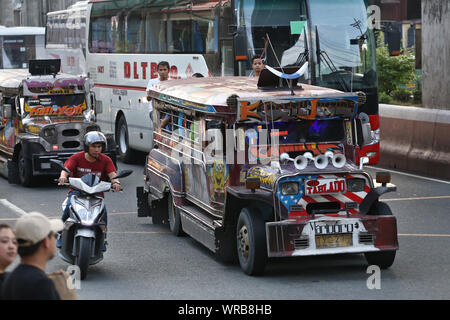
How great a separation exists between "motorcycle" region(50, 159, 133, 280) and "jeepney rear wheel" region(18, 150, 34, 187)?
26.9 feet

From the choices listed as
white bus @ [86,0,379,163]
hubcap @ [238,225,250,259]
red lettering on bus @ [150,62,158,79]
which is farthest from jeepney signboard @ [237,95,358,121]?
red lettering on bus @ [150,62,158,79]

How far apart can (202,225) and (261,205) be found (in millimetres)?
1045

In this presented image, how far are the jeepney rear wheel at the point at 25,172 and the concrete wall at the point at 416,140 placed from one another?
7.19 m

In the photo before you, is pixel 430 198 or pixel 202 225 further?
pixel 430 198

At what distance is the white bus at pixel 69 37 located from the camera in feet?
92.2

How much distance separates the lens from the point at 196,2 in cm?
2092

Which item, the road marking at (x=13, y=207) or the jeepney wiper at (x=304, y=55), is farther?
the jeepney wiper at (x=304, y=55)

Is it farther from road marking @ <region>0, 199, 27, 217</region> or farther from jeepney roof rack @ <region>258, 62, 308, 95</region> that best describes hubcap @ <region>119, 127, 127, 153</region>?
jeepney roof rack @ <region>258, 62, 308, 95</region>

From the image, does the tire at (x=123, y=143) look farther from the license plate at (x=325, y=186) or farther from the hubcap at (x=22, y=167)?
the license plate at (x=325, y=186)

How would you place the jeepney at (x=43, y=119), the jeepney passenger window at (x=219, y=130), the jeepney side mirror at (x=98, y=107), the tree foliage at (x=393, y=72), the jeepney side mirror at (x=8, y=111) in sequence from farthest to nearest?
the tree foliage at (x=393, y=72) → the jeepney side mirror at (x=98, y=107) → the jeepney side mirror at (x=8, y=111) → the jeepney at (x=43, y=119) → the jeepney passenger window at (x=219, y=130)

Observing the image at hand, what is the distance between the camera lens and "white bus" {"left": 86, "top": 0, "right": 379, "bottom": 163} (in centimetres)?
1931

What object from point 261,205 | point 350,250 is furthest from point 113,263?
point 350,250

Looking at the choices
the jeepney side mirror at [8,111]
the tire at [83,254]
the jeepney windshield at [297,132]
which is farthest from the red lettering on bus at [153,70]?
the tire at [83,254]
